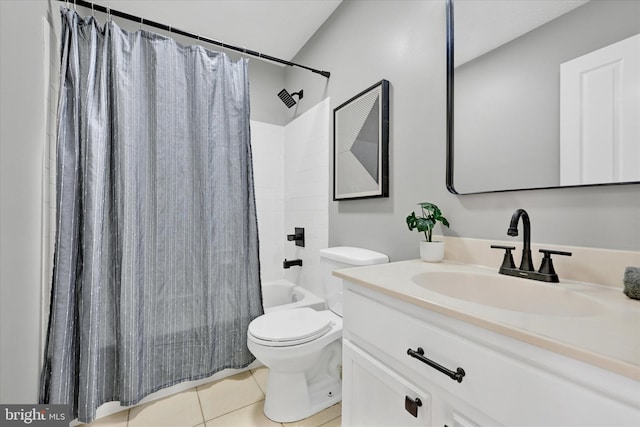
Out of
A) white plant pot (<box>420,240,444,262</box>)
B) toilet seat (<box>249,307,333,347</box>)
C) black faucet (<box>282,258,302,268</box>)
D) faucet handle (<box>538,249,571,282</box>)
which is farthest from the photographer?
black faucet (<box>282,258,302,268</box>)

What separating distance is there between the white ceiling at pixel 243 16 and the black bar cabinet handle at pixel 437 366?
2.06m

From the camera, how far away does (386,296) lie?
2.57 ft

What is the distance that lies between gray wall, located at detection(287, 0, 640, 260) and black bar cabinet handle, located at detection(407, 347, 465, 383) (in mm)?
581

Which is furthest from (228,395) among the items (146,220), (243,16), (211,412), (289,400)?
(243,16)

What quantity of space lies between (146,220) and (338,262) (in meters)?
1.07

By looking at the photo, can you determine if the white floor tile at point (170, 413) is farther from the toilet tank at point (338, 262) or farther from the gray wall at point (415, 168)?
the gray wall at point (415, 168)

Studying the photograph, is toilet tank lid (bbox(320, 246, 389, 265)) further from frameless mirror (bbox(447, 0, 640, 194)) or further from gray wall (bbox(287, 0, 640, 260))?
frameless mirror (bbox(447, 0, 640, 194))

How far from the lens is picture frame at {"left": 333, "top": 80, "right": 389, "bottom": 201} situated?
56.6 inches

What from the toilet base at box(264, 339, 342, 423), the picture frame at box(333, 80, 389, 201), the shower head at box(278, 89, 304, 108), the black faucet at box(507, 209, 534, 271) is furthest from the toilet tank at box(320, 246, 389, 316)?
the shower head at box(278, 89, 304, 108)

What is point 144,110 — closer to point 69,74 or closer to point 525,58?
point 69,74

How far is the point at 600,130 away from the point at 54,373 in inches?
88.8

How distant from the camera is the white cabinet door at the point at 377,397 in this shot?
69 centimetres

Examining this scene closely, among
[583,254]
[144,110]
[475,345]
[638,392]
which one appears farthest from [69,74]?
[583,254]

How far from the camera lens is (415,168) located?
1.30 metres
